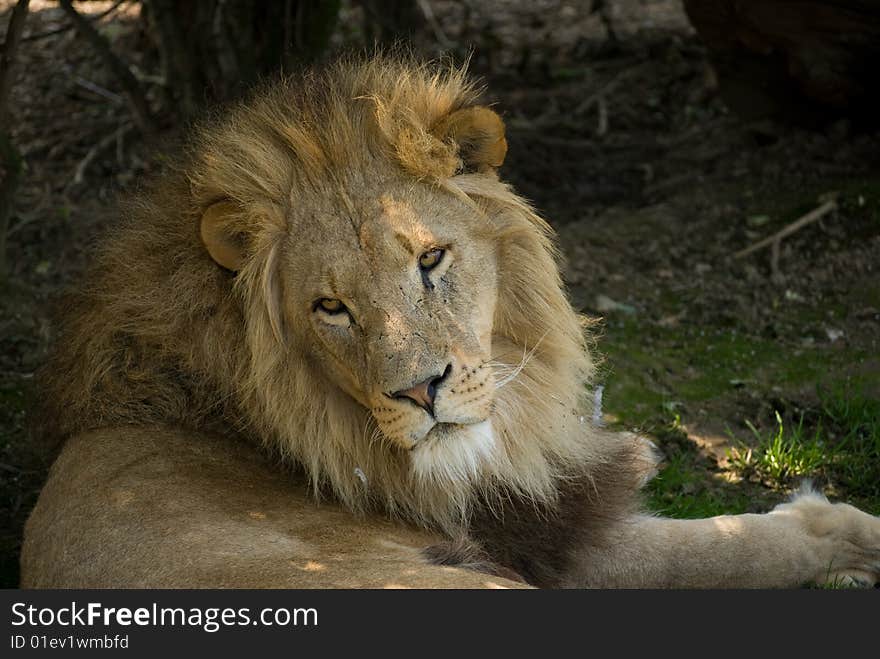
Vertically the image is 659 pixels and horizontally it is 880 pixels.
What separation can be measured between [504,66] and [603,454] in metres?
5.71

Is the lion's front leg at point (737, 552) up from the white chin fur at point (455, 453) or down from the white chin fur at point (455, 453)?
down

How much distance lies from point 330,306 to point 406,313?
231 mm

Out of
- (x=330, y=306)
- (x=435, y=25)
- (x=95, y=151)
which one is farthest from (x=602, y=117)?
(x=330, y=306)

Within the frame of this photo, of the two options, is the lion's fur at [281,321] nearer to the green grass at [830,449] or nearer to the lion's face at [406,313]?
the lion's face at [406,313]

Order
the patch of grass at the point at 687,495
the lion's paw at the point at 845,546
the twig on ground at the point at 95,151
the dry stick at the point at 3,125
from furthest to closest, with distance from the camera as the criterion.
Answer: the twig on ground at the point at 95,151 < the dry stick at the point at 3,125 < the patch of grass at the point at 687,495 < the lion's paw at the point at 845,546

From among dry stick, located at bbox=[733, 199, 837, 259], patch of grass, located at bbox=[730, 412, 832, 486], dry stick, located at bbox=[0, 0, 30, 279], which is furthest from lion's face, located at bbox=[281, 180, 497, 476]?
dry stick, located at bbox=[733, 199, 837, 259]

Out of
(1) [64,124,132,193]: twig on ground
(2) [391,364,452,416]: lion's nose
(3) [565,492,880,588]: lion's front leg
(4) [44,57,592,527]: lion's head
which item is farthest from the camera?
(1) [64,124,132,193]: twig on ground

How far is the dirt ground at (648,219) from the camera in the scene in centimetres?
510

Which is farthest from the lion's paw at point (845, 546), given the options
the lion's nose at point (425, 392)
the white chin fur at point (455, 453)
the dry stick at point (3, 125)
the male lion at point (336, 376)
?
the dry stick at point (3, 125)

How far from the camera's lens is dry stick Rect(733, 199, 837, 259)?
6.27 metres

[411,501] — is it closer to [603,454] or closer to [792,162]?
[603,454]

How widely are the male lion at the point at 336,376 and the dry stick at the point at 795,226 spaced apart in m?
2.71

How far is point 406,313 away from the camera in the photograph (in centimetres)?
320

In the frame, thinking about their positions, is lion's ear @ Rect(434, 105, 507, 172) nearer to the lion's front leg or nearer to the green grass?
the lion's front leg
